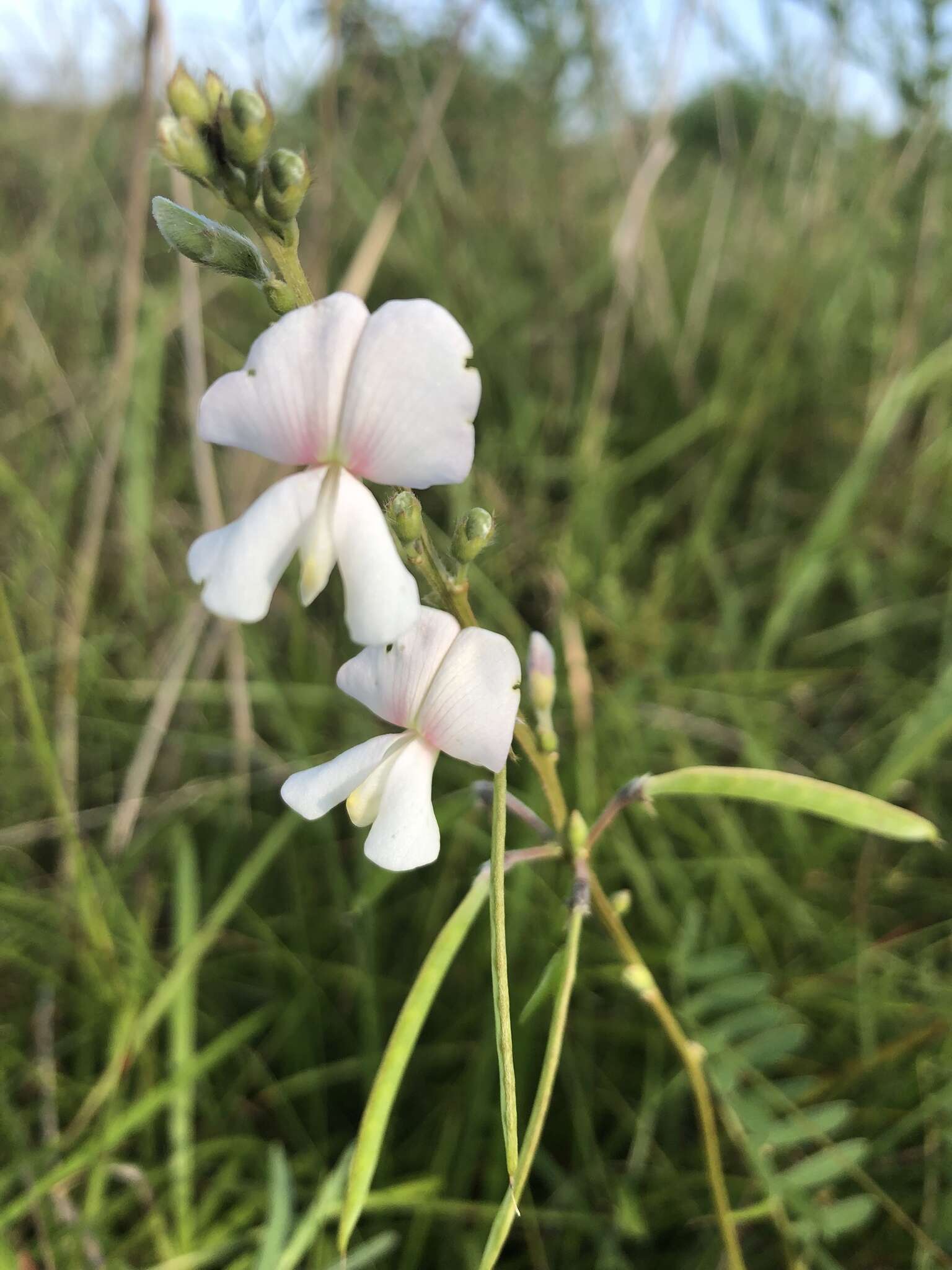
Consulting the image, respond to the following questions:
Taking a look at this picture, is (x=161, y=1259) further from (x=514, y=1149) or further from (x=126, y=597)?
(x=126, y=597)

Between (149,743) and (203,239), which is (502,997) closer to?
(203,239)

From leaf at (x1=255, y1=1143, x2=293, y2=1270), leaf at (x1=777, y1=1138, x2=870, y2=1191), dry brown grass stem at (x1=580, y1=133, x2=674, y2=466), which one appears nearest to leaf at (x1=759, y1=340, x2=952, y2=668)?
dry brown grass stem at (x1=580, y1=133, x2=674, y2=466)

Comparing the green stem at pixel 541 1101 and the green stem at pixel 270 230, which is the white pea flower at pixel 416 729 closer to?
the green stem at pixel 541 1101

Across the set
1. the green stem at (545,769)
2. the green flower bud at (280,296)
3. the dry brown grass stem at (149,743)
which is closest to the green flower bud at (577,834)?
the green stem at (545,769)

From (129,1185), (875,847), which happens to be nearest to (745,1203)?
(875,847)

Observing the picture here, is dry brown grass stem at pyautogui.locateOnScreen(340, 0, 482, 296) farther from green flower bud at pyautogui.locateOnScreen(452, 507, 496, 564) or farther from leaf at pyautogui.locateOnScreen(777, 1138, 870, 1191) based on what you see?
leaf at pyautogui.locateOnScreen(777, 1138, 870, 1191)

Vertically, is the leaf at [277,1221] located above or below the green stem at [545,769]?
below

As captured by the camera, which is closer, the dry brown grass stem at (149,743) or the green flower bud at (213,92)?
the green flower bud at (213,92)
